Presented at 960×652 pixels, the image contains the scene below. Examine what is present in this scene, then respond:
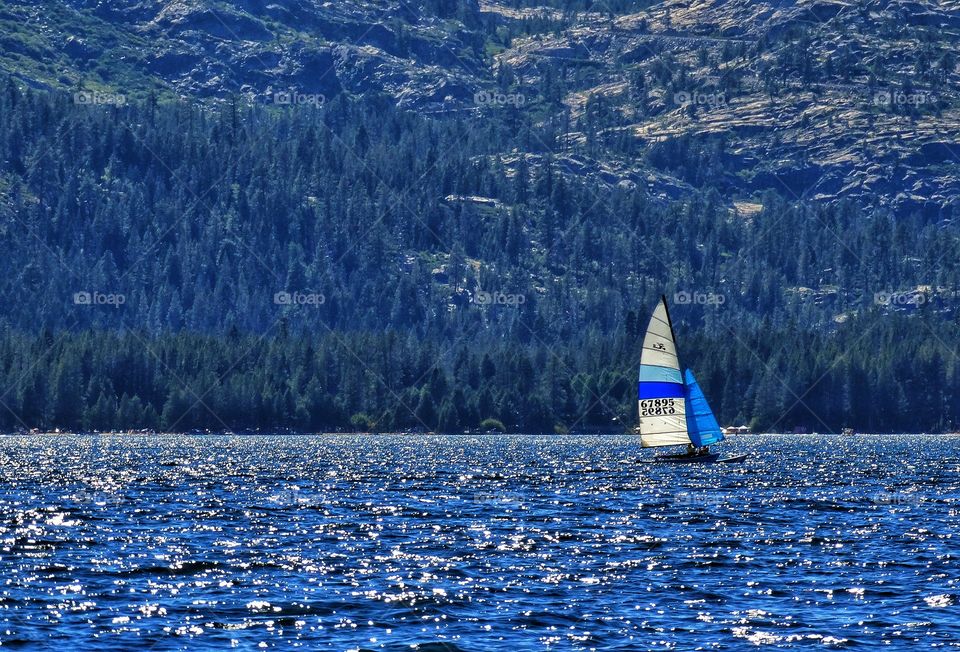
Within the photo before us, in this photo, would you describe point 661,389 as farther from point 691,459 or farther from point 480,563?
point 480,563

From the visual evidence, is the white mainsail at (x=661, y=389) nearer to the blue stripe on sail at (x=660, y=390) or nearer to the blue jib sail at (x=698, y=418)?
the blue stripe on sail at (x=660, y=390)

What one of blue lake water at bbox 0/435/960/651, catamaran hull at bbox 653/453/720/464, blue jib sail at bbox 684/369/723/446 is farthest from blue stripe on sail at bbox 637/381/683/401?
blue lake water at bbox 0/435/960/651

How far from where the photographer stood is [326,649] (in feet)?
135

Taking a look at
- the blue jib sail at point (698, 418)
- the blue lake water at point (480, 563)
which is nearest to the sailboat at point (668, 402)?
the blue jib sail at point (698, 418)

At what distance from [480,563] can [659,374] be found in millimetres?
64560

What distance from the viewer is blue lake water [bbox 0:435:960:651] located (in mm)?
43906

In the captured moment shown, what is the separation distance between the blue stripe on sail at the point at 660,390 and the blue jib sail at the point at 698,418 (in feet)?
2.76

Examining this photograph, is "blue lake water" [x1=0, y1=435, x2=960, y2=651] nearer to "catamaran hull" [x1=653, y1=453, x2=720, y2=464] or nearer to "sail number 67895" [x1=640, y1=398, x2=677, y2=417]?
"sail number 67895" [x1=640, y1=398, x2=677, y2=417]

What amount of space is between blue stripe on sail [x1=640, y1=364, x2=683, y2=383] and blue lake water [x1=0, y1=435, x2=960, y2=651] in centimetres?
1222

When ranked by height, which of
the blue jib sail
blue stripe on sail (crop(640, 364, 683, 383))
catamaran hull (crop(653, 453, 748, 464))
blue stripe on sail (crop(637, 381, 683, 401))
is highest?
blue stripe on sail (crop(640, 364, 683, 383))

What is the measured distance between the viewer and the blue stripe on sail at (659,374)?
121m

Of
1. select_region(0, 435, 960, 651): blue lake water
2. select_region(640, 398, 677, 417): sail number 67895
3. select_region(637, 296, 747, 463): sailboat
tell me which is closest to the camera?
select_region(0, 435, 960, 651): blue lake water

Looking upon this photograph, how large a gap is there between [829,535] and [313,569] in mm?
24773

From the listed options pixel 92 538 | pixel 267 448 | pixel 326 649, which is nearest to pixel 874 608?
pixel 326 649
